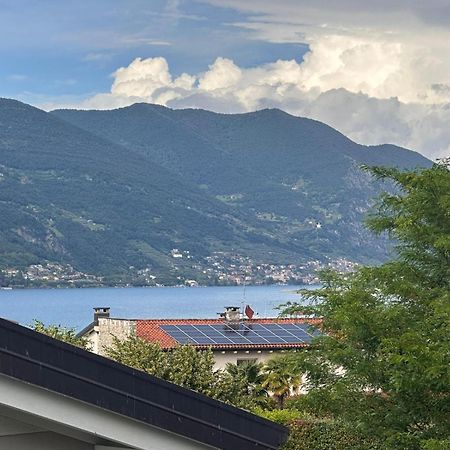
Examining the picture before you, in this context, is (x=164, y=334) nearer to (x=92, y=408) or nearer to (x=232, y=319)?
(x=232, y=319)

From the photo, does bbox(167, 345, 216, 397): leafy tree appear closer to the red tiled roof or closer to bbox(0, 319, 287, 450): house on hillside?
the red tiled roof

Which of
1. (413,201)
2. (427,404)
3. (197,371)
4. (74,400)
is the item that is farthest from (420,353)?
(197,371)

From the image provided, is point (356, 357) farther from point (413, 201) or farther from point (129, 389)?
point (129, 389)

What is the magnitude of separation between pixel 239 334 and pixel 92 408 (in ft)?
160

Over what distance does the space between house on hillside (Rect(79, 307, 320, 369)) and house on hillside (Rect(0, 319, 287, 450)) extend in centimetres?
4145

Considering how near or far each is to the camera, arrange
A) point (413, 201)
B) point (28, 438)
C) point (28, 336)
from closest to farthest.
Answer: point (28, 336) < point (28, 438) < point (413, 201)

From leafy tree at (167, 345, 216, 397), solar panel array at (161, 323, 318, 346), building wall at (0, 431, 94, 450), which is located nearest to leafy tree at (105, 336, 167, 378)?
leafy tree at (167, 345, 216, 397)

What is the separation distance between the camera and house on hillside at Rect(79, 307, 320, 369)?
172 feet

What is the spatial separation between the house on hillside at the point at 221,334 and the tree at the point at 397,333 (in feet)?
108

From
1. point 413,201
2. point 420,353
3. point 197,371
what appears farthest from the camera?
point 197,371

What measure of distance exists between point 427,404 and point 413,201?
437 cm

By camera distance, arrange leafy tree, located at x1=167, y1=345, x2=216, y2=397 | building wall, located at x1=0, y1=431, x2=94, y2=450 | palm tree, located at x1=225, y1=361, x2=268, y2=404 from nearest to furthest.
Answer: building wall, located at x1=0, y1=431, x2=94, y2=450 → leafy tree, located at x1=167, y1=345, x2=216, y2=397 → palm tree, located at x1=225, y1=361, x2=268, y2=404

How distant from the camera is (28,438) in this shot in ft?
24.7

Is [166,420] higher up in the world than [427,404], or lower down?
lower down
